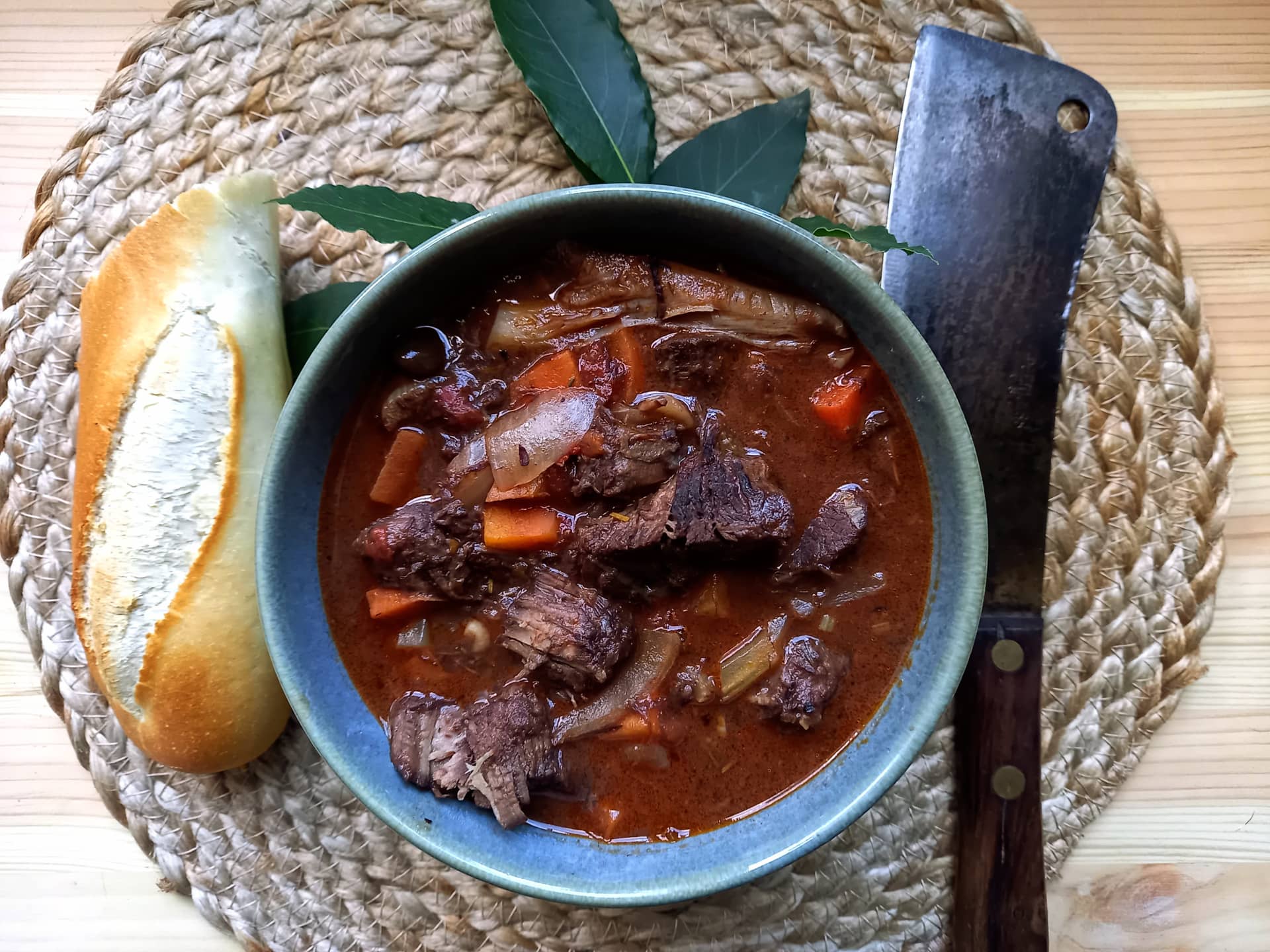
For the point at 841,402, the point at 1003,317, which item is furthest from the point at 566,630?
the point at 1003,317

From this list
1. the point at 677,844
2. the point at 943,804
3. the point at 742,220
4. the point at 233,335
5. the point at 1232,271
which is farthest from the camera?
the point at 1232,271

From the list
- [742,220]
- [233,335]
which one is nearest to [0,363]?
[233,335]

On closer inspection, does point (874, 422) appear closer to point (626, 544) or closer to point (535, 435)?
point (626, 544)

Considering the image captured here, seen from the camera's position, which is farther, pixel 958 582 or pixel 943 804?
pixel 943 804

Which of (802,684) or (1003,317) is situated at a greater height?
(1003,317)

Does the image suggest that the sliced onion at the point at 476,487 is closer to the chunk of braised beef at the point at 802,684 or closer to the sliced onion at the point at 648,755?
the sliced onion at the point at 648,755

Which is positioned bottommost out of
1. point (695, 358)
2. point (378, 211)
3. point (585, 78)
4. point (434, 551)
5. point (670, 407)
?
point (434, 551)

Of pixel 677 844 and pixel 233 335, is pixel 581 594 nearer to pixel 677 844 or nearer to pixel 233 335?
pixel 677 844
